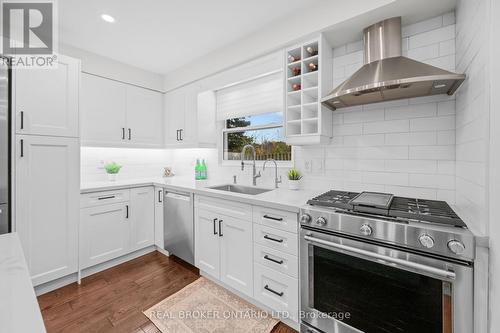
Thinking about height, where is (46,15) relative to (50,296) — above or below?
above

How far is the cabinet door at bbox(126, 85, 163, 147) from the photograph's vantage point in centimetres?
310

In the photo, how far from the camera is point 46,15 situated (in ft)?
6.63

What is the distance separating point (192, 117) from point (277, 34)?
1517 millimetres

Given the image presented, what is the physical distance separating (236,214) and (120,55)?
251cm

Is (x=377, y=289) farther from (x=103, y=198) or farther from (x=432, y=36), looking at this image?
(x=103, y=198)

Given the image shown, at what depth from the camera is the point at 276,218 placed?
5.56 ft

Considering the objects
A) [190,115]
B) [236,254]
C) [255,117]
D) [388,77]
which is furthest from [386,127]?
[190,115]

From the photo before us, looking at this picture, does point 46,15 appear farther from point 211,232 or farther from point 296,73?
point 211,232

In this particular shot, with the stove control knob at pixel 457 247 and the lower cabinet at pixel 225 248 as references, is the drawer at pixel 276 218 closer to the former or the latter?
the lower cabinet at pixel 225 248

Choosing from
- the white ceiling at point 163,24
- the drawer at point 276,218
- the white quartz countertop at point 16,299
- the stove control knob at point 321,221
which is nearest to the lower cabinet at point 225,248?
the drawer at point 276,218

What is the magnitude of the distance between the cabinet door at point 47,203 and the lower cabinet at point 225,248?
123 cm

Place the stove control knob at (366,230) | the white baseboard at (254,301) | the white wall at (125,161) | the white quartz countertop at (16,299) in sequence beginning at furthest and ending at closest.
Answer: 1. the white wall at (125,161)
2. the white baseboard at (254,301)
3. the stove control knob at (366,230)
4. the white quartz countertop at (16,299)

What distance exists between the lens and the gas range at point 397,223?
106cm

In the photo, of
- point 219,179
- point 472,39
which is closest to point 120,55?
point 219,179
